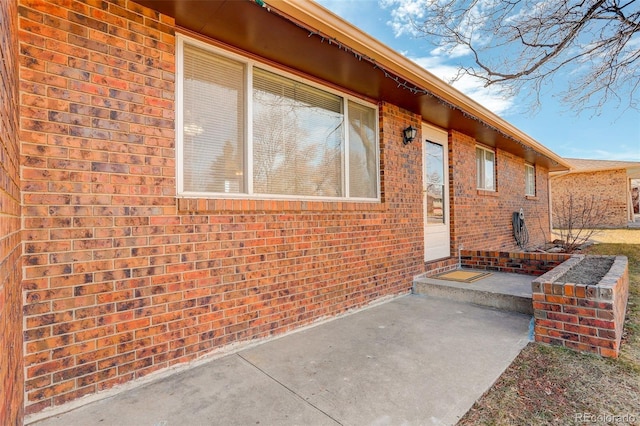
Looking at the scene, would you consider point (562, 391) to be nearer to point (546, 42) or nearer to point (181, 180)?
point (181, 180)

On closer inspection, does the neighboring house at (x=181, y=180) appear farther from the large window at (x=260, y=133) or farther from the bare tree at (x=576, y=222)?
the bare tree at (x=576, y=222)

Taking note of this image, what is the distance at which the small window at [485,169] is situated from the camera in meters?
7.29

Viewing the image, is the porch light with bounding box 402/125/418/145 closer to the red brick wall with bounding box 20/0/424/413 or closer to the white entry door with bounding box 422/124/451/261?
the white entry door with bounding box 422/124/451/261

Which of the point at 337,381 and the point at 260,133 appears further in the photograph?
the point at 260,133

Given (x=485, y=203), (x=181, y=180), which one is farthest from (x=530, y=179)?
(x=181, y=180)

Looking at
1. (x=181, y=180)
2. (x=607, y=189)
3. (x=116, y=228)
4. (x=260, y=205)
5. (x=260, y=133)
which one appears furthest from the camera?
(x=607, y=189)

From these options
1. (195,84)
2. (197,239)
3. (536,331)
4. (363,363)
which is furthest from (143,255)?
(536,331)

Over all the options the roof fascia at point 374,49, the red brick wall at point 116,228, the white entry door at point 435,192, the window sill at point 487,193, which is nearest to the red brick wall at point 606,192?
the window sill at point 487,193

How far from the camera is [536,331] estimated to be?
2.92m

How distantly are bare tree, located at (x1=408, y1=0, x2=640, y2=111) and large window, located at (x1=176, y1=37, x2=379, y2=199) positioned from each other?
2.16 metres

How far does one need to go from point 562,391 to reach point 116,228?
333 cm

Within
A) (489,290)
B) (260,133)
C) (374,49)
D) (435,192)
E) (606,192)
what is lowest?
(489,290)

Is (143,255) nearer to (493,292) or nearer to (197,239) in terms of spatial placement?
(197,239)

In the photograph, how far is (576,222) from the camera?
45.9 ft
